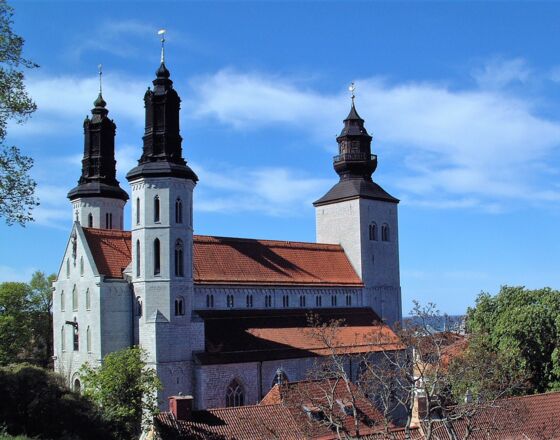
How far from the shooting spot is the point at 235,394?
132ft

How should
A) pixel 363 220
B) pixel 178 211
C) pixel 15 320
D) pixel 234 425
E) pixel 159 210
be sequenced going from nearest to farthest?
1. pixel 234 425
2. pixel 159 210
3. pixel 178 211
4. pixel 363 220
5. pixel 15 320

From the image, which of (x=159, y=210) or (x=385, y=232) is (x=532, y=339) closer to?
(x=385, y=232)

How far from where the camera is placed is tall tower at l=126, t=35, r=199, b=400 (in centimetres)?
3962

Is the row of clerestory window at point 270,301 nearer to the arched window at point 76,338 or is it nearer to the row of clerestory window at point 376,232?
the row of clerestory window at point 376,232

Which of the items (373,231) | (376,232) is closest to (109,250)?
(373,231)

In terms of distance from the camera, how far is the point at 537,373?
43.2m

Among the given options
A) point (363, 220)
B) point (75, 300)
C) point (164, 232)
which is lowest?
point (75, 300)

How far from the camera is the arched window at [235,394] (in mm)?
39938

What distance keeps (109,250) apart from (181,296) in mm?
5477

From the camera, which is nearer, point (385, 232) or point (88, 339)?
point (88, 339)

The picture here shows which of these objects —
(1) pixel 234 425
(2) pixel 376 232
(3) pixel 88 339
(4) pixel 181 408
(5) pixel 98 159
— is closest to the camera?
(4) pixel 181 408

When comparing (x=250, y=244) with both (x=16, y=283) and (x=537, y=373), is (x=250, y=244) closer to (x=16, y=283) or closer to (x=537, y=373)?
(x=537, y=373)

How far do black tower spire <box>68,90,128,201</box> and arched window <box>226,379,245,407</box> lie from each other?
18920 mm

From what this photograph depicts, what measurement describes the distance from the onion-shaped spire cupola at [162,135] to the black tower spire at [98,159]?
11757 millimetres
